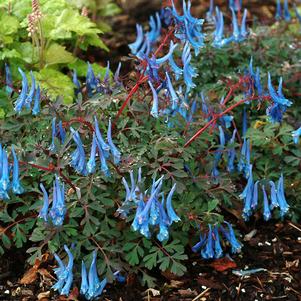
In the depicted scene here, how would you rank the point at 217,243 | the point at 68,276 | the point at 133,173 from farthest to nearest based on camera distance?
the point at 217,243
the point at 133,173
the point at 68,276

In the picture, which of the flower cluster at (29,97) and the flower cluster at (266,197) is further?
the flower cluster at (266,197)

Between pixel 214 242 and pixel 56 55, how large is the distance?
1997 millimetres

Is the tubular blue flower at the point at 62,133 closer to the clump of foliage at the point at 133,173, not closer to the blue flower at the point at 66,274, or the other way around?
the clump of foliage at the point at 133,173

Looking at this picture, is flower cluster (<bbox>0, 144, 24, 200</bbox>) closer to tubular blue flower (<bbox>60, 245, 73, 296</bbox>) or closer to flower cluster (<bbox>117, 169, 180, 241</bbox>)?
tubular blue flower (<bbox>60, 245, 73, 296</bbox>)

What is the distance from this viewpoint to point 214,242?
3883 millimetres

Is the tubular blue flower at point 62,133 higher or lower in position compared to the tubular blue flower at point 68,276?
higher

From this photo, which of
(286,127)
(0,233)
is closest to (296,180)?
(286,127)

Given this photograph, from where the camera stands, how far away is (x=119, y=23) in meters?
7.04

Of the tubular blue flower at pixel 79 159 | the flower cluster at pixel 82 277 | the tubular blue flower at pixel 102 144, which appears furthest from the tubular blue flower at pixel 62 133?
the flower cluster at pixel 82 277

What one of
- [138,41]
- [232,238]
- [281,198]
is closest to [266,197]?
[281,198]

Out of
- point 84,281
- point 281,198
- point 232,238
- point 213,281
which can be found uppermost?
point 84,281

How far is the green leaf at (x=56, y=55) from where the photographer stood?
493 cm

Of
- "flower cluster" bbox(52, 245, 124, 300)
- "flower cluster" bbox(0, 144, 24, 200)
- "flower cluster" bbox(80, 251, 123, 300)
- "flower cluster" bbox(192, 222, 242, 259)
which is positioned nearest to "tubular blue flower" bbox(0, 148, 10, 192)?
"flower cluster" bbox(0, 144, 24, 200)

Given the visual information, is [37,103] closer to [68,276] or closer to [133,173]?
[133,173]
